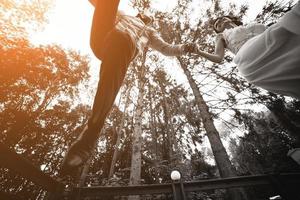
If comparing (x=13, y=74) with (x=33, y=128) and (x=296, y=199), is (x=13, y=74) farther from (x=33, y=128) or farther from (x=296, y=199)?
(x=296, y=199)

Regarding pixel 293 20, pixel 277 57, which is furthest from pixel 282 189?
pixel 293 20

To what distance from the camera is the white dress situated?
859 mm

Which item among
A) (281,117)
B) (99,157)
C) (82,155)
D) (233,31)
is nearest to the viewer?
(233,31)

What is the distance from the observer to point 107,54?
4.35ft

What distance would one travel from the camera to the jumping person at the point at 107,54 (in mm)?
1140

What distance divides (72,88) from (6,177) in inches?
274

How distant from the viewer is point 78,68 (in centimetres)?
1337

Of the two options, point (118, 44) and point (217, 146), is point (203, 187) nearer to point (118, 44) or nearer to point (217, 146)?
point (118, 44)

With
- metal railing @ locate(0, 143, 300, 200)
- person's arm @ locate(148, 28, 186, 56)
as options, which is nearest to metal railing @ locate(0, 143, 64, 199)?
metal railing @ locate(0, 143, 300, 200)

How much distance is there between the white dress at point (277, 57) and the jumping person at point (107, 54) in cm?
80

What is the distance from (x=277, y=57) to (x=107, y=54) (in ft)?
3.41

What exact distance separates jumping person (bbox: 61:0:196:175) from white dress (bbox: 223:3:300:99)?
0.80 metres

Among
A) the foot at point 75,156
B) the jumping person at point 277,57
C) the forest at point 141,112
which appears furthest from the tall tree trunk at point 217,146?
the jumping person at point 277,57

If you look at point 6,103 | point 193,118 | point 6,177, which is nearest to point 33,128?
point 6,103
